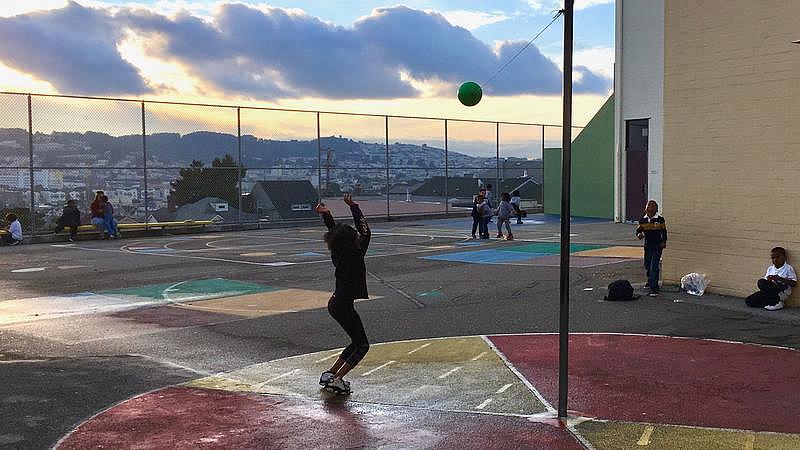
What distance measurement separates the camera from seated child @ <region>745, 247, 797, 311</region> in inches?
476

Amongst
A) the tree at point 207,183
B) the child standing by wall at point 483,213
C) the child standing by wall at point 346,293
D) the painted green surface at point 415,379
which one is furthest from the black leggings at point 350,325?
the tree at point 207,183

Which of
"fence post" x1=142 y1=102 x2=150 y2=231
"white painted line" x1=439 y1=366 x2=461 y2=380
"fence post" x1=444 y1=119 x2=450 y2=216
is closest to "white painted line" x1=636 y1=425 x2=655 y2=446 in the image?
"white painted line" x1=439 y1=366 x2=461 y2=380

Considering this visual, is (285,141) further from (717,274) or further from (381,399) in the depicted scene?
(381,399)

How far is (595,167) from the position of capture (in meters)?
37.9

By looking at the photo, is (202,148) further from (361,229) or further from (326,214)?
(361,229)

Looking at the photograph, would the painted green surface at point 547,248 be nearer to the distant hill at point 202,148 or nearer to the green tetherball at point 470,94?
the green tetherball at point 470,94

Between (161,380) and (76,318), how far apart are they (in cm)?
462

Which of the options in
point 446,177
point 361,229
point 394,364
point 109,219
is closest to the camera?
point 361,229

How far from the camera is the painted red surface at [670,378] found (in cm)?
684

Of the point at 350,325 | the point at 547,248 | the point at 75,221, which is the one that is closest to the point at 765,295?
the point at 350,325

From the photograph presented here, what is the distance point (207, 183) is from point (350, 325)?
24.2m

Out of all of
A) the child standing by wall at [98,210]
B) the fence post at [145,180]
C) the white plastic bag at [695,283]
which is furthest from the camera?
the fence post at [145,180]

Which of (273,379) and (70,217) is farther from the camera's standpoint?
(70,217)

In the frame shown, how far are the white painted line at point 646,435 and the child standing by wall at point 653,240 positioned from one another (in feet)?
25.0
